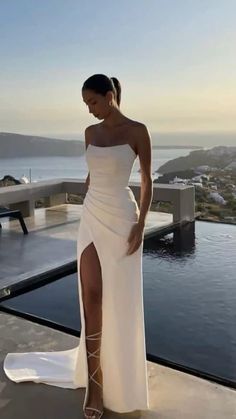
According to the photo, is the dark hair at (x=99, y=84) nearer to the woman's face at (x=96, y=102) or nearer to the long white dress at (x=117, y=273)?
the woman's face at (x=96, y=102)

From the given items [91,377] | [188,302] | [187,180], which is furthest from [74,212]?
[91,377]

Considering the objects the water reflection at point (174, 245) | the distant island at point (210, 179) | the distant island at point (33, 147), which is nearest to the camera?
the water reflection at point (174, 245)

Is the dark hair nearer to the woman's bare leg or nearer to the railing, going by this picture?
the woman's bare leg

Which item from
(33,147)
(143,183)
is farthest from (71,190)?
(143,183)

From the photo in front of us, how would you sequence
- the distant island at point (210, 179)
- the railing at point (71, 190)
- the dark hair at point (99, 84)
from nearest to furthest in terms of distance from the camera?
the dark hair at point (99, 84) → the railing at point (71, 190) → the distant island at point (210, 179)

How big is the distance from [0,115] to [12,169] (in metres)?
1.69

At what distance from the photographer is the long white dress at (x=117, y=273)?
1.66 meters

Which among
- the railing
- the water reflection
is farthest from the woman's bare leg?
the railing

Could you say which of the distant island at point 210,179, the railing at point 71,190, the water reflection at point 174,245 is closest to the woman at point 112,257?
the water reflection at point 174,245

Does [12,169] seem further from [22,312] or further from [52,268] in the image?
[22,312]

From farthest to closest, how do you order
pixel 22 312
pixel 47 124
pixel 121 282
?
pixel 47 124, pixel 22 312, pixel 121 282

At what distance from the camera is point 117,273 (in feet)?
5.47

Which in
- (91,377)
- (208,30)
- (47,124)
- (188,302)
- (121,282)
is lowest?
(188,302)

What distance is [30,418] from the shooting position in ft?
5.51
